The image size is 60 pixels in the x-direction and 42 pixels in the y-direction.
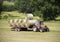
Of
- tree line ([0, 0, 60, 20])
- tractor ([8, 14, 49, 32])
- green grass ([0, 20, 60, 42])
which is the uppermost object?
tree line ([0, 0, 60, 20])

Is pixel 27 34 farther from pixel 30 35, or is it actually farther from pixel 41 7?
pixel 41 7

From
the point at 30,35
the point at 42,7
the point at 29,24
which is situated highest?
the point at 42,7

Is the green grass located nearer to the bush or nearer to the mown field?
the mown field

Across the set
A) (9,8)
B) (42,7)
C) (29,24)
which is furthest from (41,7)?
(9,8)

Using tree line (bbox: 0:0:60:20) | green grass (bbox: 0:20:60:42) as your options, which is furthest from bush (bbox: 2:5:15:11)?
green grass (bbox: 0:20:60:42)

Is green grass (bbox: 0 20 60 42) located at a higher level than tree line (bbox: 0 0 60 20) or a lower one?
lower

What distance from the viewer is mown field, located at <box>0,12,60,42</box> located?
2.31m

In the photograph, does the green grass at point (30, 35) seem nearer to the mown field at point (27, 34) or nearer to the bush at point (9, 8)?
the mown field at point (27, 34)

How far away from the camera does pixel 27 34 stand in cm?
233

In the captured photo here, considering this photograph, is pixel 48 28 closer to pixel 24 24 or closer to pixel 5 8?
pixel 24 24

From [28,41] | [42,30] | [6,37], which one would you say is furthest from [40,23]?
[6,37]

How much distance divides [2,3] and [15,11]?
0.16 metres

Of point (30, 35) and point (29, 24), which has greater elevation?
point (29, 24)

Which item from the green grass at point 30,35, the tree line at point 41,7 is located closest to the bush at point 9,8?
the tree line at point 41,7
